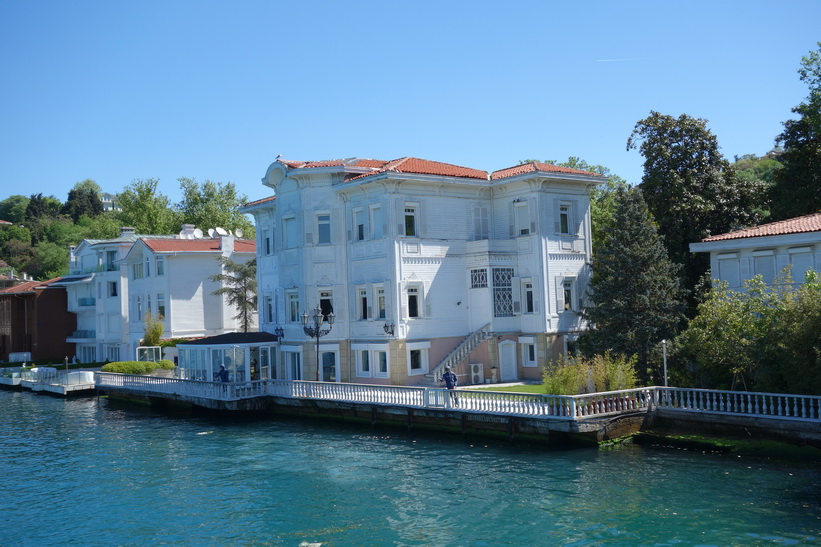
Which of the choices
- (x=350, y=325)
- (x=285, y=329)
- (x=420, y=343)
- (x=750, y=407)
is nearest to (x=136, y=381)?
(x=285, y=329)

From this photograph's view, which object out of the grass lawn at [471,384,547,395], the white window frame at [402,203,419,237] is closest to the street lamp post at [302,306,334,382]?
the white window frame at [402,203,419,237]

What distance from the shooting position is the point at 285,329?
127ft

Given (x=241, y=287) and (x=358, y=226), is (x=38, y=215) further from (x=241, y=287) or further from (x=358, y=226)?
(x=358, y=226)

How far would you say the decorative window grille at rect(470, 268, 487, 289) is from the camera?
121ft

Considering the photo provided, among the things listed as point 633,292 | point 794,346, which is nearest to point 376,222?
point 633,292

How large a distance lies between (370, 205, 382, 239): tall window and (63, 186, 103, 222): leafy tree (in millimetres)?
102033

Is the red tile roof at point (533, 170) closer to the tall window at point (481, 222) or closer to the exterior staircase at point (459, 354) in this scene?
the tall window at point (481, 222)

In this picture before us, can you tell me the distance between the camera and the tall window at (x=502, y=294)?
120ft

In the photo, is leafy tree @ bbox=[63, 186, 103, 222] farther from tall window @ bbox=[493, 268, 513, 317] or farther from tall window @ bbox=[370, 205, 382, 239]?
tall window @ bbox=[493, 268, 513, 317]

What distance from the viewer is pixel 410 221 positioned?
36.0m

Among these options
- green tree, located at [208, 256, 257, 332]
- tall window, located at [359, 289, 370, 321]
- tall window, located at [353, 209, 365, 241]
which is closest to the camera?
tall window, located at [359, 289, 370, 321]

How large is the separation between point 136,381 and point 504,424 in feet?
76.5

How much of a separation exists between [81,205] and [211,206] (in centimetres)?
5114

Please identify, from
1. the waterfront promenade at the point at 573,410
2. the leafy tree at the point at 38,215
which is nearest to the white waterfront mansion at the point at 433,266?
the waterfront promenade at the point at 573,410
